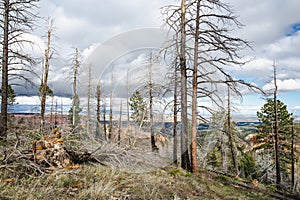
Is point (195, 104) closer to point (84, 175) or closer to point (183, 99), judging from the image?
point (183, 99)

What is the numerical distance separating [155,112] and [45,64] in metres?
12.4

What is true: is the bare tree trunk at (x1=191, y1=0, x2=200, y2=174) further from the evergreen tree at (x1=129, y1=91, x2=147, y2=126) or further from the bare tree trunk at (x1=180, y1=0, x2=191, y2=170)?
the evergreen tree at (x1=129, y1=91, x2=147, y2=126)

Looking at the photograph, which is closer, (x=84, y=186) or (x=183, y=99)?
(x=84, y=186)

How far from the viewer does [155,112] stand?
1054 centimetres

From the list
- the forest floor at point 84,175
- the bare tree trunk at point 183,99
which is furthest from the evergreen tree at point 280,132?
the forest floor at point 84,175

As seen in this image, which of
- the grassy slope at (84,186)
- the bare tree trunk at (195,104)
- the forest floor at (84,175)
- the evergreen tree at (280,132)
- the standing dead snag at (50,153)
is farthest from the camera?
the evergreen tree at (280,132)

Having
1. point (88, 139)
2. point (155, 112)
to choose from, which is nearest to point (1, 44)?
point (155, 112)

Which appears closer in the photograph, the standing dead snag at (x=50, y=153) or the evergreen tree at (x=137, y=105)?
the standing dead snag at (x=50, y=153)

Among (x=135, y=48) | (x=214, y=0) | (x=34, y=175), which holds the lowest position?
(x=34, y=175)

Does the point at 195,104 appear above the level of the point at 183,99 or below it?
below

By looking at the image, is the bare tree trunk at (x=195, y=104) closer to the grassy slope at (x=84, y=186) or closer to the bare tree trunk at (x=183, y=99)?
the bare tree trunk at (x=183, y=99)

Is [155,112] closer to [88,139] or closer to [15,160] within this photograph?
[88,139]

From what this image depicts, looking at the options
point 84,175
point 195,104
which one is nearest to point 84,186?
point 84,175

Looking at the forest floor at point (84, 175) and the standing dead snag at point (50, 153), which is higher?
the standing dead snag at point (50, 153)
